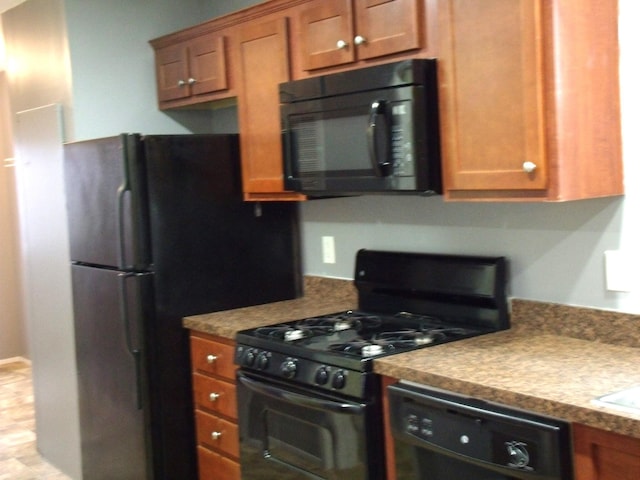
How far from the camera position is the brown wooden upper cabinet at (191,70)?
3504 mm

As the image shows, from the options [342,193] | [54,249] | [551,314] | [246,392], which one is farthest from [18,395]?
[551,314]

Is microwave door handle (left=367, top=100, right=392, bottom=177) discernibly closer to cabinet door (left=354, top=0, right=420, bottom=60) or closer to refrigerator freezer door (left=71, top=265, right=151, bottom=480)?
cabinet door (left=354, top=0, right=420, bottom=60)

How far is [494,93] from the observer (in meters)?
2.34

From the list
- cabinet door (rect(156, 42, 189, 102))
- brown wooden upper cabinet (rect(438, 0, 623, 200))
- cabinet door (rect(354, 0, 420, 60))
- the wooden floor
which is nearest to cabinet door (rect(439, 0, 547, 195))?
brown wooden upper cabinet (rect(438, 0, 623, 200))

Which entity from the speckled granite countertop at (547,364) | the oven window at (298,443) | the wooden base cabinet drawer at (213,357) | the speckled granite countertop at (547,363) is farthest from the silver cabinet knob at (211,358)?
the speckled granite countertop at (547,364)

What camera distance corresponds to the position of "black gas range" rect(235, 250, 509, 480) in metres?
2.50

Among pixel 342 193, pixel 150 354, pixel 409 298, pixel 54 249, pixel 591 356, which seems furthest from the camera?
pixel 54 249

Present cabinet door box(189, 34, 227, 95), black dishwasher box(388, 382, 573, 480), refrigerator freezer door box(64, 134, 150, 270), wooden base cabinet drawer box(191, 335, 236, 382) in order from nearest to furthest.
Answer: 1. black dishwasher box(388, 382, 573, 480)
2. wooden base cabinet drawer box(191, 335, 236, 382)
3. refrigerator freezer door box(64, 134, 150, 270)
4. cabinet door box(189, 34, 227, 95)

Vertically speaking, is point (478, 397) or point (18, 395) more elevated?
point (478, 397)

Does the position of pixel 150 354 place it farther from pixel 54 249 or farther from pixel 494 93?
pixel 494 93

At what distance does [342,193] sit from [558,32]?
38.0 inches

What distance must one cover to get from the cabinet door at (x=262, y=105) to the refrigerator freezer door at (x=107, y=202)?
458 millimetres

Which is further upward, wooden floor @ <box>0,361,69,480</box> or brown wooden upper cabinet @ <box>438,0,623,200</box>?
brown wooden upper cabinet @ <box>438,0,623,200</box>

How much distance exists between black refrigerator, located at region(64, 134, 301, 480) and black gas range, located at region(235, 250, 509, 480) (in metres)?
0.50
